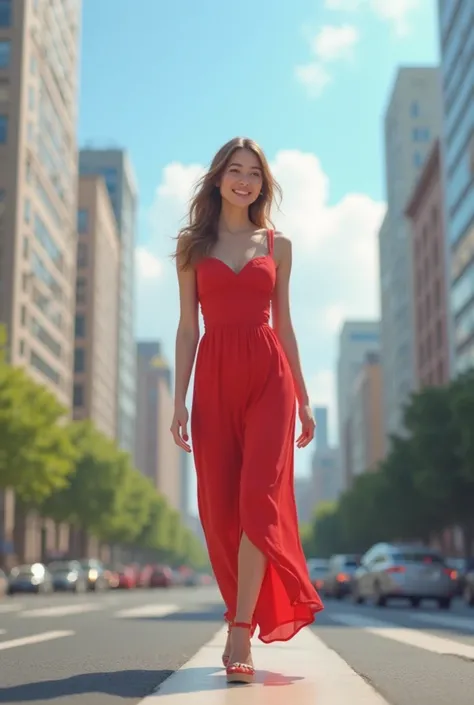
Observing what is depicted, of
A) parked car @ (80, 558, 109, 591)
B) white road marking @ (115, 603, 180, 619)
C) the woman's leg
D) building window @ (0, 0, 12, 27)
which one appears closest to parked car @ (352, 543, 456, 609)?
white road marking @ (115, 603, 180, 619)

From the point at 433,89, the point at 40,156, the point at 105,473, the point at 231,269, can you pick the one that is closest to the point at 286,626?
the point at 231,269

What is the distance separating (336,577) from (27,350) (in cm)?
4178

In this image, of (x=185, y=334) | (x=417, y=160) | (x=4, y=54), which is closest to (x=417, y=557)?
(x=185, y=334)

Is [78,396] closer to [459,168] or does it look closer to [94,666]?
[459,168]

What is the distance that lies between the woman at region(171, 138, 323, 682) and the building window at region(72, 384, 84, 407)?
10390cm

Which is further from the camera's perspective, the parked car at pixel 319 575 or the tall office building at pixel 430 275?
the tall office building at pixel 430 275

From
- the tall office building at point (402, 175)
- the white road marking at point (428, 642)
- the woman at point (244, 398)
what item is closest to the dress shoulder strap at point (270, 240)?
the woman at point (244, 398)

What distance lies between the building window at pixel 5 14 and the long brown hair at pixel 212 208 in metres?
70.2

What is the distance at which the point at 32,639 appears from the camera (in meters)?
7.95

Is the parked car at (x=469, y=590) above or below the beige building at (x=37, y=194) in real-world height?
below

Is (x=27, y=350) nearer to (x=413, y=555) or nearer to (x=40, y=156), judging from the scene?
(x=40, y=156)

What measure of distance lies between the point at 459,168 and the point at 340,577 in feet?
156

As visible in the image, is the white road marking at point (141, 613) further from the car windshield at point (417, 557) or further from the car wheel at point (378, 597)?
the car windshield at point (417, 557)

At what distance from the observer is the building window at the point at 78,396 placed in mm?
108188
